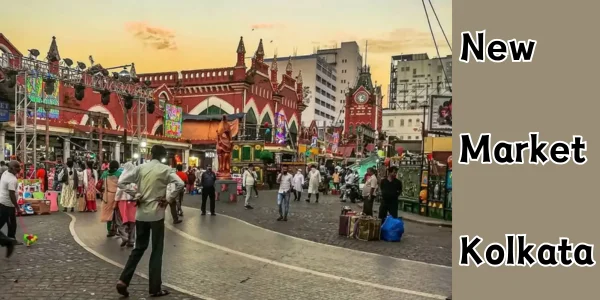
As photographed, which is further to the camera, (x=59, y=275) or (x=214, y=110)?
(x=214, y=110)

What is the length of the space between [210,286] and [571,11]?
5539 mm

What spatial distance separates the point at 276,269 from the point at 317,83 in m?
106

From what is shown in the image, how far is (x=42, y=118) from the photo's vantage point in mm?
25953

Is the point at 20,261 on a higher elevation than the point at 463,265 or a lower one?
lower

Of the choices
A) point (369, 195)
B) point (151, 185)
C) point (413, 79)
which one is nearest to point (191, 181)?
point (369, 195)

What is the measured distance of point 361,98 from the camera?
7350 cm

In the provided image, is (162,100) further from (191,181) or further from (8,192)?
(8,192)

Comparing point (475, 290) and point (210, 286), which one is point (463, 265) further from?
point (210, 286)

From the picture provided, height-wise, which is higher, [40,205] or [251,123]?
[251,123]

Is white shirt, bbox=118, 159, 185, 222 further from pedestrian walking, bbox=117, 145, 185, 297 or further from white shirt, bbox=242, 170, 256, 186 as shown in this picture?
white shirt, bbox=242, 170, 256, 186

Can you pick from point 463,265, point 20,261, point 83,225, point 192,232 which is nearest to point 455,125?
point 463,265

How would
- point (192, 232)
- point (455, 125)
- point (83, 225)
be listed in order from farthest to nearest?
point (83, 225), point (192, 232), point (455, 125)

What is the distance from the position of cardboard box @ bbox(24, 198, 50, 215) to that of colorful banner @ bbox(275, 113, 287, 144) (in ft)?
102

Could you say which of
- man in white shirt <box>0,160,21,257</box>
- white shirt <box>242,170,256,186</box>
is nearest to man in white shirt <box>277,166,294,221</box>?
white shirt <box>242,170,256,186</box>
